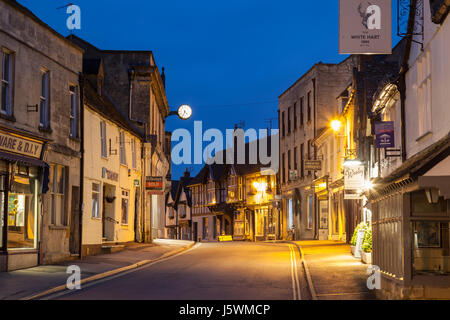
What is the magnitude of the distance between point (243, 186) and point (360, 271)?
49301 mm

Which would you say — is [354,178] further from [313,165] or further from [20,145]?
[20,145]

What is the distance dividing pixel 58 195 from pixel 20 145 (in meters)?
4.17

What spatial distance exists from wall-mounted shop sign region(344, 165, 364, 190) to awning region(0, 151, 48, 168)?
12.9m

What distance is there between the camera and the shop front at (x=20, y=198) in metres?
19.1

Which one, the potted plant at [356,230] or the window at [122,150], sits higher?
the window at [122,150]

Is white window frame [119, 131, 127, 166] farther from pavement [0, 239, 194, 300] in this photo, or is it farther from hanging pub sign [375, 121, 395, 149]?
hanging pub sign [375, 121, 395, 149]

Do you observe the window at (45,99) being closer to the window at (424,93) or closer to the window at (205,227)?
the window at (424,93)

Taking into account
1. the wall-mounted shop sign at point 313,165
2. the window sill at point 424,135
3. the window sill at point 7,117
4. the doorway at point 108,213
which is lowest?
the doorway at point 108,213

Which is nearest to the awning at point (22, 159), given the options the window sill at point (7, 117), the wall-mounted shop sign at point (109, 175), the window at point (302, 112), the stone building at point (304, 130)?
the window sill at point (7, 117)

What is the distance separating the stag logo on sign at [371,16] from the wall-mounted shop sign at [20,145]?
10074 mm

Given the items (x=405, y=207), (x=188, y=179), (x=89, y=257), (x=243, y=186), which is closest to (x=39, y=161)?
(x=89, y=257)

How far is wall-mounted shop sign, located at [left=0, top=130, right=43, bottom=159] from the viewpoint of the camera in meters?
18.8

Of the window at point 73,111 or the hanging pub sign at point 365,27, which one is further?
the window at point 73,111
